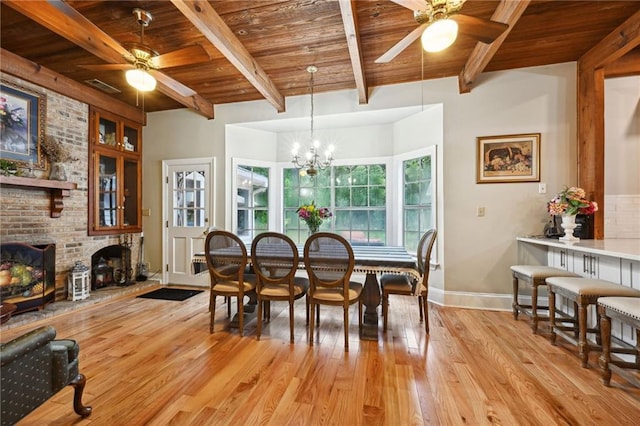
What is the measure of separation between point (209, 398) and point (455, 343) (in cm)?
204

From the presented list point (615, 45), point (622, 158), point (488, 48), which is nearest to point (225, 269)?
point (488, 48)

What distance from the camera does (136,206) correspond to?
4.46 metres

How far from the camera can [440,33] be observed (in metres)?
1.73

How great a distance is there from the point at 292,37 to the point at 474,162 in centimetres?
257

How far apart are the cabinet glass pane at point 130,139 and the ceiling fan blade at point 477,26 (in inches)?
188

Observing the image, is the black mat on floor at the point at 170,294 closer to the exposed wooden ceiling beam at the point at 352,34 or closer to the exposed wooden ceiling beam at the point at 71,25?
the exposed wooden ceiling beam at the point at 71,25

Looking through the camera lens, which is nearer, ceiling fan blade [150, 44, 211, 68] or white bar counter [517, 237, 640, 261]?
white bar counter [517, 237, 640, 261]

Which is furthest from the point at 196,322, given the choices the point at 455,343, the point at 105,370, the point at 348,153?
the point at 348,153

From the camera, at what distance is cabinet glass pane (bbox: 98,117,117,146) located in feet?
13.1

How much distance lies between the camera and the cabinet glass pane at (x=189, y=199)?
4363 millimetres

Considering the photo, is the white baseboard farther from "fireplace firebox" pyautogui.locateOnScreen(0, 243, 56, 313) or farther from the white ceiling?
"fireplace firebox" pyautogui.locateOnScreen(0, 243, 56, 313)

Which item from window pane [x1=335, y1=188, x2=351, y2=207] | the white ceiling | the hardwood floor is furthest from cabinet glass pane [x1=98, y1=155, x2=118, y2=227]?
window pane [x1=335, y1=188, x2=351, y2=207]

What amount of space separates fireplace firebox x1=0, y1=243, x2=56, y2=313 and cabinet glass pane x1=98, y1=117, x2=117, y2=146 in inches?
66.4

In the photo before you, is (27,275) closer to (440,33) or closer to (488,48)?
(440,33)
